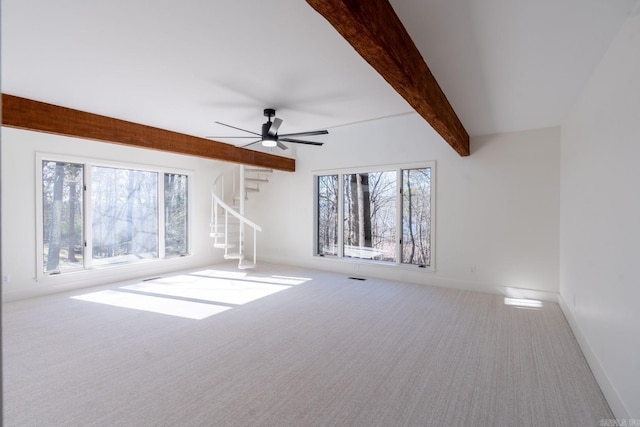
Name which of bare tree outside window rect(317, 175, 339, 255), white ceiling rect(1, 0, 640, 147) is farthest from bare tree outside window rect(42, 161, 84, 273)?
bare tree outside window rect(317, 175, 339, 255)

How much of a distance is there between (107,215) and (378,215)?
4.83 meters

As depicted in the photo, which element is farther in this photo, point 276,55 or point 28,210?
point 28,210

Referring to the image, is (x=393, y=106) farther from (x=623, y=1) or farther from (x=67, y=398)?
(x=67, y=398)

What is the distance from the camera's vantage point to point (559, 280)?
446cm

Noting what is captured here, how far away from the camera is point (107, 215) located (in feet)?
18.6

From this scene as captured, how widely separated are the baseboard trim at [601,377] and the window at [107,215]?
661cm

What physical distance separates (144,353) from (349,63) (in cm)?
329

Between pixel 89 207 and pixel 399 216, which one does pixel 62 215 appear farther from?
pixel 399 216

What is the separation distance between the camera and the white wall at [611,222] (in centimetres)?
215

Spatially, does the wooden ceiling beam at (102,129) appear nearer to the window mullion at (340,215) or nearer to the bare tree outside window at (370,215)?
the window mullion at (340,215)

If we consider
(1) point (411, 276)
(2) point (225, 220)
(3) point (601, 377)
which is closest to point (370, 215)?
(1) point (411, 276)

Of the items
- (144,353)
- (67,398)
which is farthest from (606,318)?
(67,398)

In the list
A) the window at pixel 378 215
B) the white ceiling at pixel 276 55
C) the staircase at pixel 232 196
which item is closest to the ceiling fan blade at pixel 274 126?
the white ceiling at pixel 276 55

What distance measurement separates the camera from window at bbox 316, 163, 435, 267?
5578 millimetres
